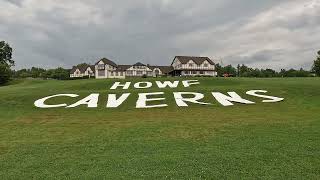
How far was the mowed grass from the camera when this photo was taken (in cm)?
1087

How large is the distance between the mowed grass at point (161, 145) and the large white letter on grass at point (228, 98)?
399 cm

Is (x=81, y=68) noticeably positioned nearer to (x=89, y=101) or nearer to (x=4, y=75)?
(x=4, y=75)

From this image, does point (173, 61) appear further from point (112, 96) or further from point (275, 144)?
point (275, 144)

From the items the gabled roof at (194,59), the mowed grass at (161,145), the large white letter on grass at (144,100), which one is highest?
the gabled roof at (194,59)

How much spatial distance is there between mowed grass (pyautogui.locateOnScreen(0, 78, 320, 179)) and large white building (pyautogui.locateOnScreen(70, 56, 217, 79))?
9839cm

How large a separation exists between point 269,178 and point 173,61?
422ft

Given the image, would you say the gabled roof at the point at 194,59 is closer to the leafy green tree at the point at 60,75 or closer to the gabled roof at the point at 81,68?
the leafy green tree at the point at 60,75

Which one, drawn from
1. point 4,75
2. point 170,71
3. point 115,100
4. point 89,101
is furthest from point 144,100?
point 170,71

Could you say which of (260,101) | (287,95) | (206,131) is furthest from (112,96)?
(206,131)

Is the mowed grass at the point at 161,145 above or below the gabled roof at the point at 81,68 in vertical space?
below

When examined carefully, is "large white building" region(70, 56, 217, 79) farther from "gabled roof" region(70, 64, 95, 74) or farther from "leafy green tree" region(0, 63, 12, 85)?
"leafy green tree" region(0, 63, 12, 85)

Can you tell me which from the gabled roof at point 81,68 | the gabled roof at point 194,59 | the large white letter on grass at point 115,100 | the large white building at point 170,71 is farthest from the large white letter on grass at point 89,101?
the gabled roof at point 81,68

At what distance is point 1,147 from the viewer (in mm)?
14398

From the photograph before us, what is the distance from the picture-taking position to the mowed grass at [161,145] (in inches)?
428
